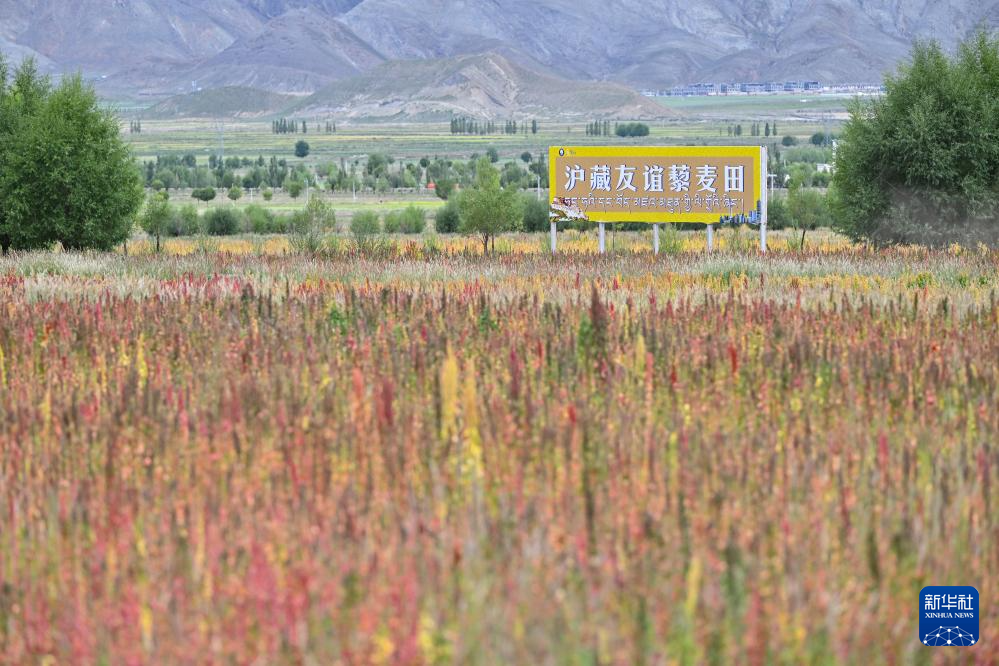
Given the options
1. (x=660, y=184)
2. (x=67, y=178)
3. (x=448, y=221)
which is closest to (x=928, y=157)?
(x=660, y=184)

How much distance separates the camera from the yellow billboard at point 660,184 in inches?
1084

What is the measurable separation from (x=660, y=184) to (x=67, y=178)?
40.2ft

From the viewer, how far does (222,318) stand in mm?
10367

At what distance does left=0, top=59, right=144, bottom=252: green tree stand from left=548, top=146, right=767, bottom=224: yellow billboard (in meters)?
9.52

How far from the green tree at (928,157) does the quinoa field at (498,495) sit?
19252 millimetres

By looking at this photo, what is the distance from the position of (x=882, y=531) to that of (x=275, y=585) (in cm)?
181

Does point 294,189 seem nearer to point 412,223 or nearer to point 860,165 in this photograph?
point 412,223

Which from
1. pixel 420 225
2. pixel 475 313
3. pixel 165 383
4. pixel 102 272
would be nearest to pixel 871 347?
pixel 475 313

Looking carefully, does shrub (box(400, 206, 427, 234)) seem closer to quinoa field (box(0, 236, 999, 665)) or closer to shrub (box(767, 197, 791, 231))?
shrub (box(767, 197, 791, 231))

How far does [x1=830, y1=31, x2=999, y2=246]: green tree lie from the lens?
2741 centimetres

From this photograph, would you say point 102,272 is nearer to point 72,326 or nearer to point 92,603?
point 72,326

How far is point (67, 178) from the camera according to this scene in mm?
29562
